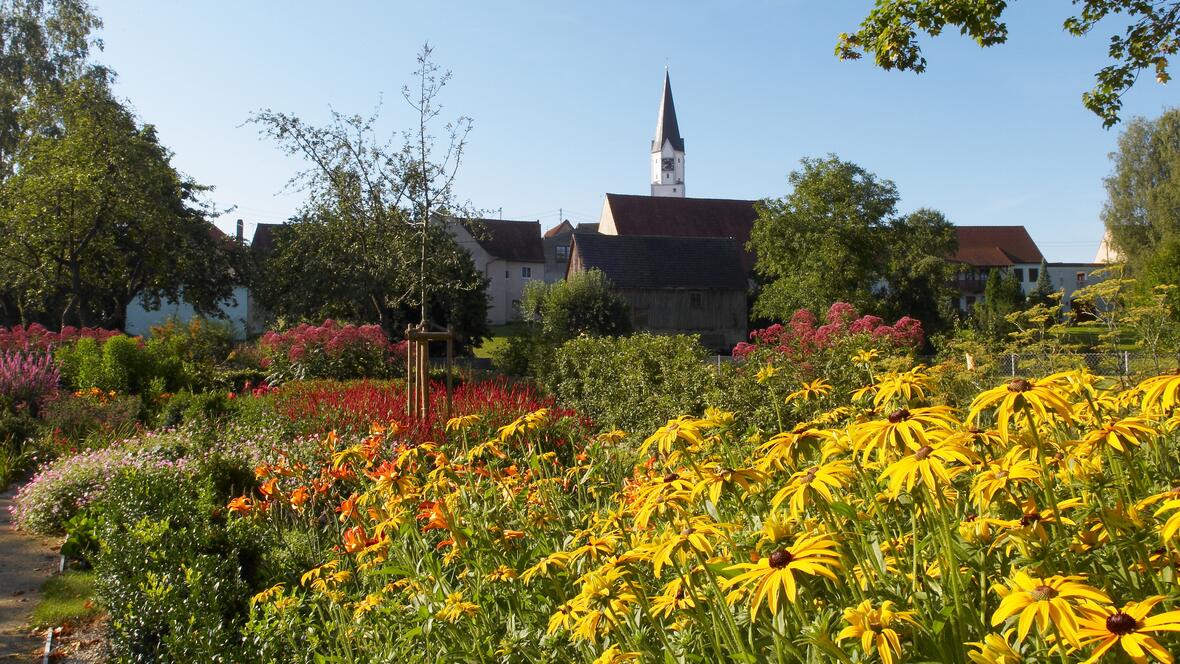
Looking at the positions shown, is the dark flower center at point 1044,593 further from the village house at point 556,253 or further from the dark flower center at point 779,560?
the village house at point 556,253

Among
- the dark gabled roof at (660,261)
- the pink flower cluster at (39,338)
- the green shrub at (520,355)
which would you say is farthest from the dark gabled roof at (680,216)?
the pink flower cluster at (39,338)

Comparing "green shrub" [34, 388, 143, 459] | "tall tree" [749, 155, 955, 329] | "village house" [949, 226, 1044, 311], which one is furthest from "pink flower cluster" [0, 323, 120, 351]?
"village house" [949, 226, 1044, 311]

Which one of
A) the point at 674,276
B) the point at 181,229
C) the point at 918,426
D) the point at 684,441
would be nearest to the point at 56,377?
the point at 684,441

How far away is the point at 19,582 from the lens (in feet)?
18.4

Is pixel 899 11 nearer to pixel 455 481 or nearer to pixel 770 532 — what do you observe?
pixel 455 481

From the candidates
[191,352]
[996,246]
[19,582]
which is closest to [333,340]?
[191,352]

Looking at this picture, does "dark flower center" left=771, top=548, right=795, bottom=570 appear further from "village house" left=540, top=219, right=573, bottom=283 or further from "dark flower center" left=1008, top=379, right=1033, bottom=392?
"village house" left=540, top=219, right=573, bottom=283

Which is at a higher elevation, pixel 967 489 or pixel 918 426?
pixel 918 426

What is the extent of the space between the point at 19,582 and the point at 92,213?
19.0 metres

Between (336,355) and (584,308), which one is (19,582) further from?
(584,308)

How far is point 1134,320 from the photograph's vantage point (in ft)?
25.7

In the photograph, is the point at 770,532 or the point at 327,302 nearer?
the point at 770,532

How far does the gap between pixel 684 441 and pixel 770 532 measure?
61 centimetres

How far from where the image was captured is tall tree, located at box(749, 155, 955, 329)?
3494 centimetres
